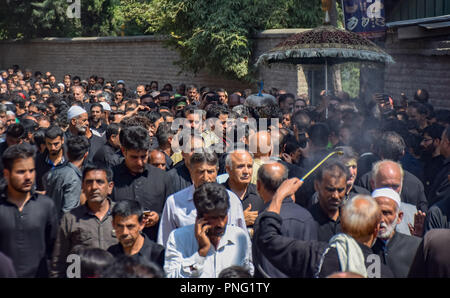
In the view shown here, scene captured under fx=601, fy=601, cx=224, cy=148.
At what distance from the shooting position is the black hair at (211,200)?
4.16 meters

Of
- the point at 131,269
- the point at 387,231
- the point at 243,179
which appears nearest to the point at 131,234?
the point at 131,269

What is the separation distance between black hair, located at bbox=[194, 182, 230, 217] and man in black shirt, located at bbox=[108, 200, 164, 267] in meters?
0.45

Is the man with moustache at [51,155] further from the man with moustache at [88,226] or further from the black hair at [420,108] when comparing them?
the black hair at [420,108]

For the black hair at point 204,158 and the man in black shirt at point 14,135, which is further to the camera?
the man in black shirt at point 14,135

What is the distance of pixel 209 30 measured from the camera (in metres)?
18.3

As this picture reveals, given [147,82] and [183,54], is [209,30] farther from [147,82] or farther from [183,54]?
[147,82]

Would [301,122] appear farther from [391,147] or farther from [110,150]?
[110,150]

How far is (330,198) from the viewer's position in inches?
182

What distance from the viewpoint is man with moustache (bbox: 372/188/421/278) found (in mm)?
4125

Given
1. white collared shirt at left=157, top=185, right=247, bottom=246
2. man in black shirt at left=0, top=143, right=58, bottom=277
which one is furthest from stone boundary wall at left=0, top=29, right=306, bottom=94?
man in black shirt at left=0, top=143, right=58, bottom=277

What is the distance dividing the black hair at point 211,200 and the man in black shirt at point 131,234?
45 cm

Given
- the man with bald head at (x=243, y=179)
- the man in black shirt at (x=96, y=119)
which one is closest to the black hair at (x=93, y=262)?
the man with bald head at (x=243, y=179)

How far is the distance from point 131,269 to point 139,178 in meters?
2.61
